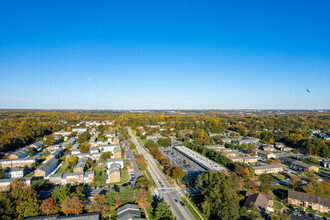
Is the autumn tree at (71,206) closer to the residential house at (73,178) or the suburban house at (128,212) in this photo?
the suburban house at (128,212)

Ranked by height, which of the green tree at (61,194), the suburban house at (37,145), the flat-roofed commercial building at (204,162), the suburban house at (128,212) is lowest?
the flat-roofed commercial building at (204,162)

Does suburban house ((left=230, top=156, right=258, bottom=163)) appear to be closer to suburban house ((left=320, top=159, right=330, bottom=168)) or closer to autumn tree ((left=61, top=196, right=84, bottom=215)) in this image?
suburban house ((left=320, top=159, right=330, bottom=168))

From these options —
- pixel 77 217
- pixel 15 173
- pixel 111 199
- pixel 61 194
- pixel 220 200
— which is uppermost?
pixel 61 194

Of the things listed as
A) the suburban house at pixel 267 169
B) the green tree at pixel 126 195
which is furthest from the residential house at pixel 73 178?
the suburban house at pixel 267 169

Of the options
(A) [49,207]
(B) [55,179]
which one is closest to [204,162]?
(B) [55,179]

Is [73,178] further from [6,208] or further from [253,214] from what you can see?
[253,214]
